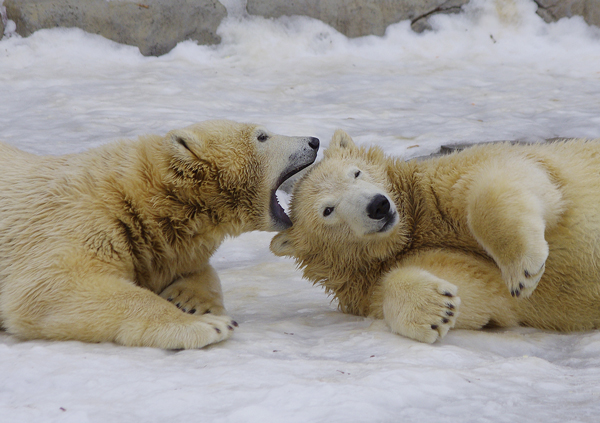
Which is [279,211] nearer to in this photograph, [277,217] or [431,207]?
[277,217]

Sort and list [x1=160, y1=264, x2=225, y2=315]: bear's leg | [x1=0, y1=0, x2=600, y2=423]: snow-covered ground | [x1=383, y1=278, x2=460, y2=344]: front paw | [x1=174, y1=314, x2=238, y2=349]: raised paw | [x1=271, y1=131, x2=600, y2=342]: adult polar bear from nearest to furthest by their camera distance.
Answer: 1. [x1=0, y1=0, x2=600, y2=423]: snow-covered ground
2. [x1=174, y1=314, x2=238, y2=349]: raised paw
3. [x1=383, y1=278, x2=460, y2=344]: front paw
4. [x1=271, y1=131, x2=600, y2=342]: adult polar bear
5. [x1=160, y1=264, x2=225, y2=315]: bear's leg

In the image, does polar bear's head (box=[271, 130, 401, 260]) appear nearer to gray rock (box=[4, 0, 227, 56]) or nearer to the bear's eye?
the bear's eye

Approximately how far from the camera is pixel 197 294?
3748mm

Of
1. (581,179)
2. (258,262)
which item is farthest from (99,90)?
(581,179)

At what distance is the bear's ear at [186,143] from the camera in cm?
369

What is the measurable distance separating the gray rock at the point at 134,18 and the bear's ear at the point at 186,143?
22.1ft

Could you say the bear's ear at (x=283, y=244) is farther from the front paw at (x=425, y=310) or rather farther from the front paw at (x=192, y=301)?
the front paw at (x=425, y=310)

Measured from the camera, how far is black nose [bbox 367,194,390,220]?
357 cm

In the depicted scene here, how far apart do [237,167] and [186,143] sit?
316 millimetres

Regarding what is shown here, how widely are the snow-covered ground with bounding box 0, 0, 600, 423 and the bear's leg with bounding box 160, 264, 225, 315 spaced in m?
0.23

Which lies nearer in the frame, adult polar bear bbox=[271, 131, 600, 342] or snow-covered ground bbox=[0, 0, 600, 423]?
snow-covered ground bbox=[0, 0, 600, 423]

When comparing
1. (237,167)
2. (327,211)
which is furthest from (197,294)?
(327,211)

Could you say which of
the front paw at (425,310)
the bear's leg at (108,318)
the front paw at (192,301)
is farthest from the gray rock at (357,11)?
the bear's leg at (108,318)

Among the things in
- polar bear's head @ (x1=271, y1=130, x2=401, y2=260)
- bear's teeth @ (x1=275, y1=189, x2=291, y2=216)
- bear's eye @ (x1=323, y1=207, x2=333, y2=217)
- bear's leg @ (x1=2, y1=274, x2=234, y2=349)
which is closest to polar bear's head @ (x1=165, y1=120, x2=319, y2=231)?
polar bear's head @ (x1=271, y1=130, x2=401, y2=260)
